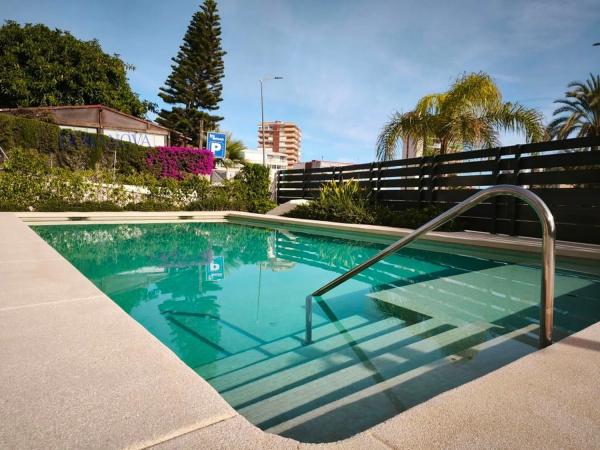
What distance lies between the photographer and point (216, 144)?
20.9 metres

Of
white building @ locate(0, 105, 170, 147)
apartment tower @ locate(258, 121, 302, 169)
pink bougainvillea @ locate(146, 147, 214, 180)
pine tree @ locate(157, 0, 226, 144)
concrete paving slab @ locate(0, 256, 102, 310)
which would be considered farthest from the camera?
apartment tower @ locate(258, 121, 302, 169)

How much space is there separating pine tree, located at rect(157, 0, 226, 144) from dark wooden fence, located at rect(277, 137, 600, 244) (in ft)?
57.6

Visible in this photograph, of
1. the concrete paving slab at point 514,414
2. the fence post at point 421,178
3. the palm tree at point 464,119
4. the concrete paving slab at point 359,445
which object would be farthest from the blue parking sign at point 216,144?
the concrete paving slab at point 359,445

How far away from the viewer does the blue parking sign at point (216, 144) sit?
813 inches

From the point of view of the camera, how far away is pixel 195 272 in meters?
4.82

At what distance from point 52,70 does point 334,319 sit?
88.5 feet

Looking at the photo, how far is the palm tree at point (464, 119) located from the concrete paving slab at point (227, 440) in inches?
404

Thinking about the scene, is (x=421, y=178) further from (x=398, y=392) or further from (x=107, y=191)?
(x=107, y=191)

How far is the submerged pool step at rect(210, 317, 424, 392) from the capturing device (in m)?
2.08

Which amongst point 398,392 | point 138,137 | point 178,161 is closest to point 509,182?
point 398,392

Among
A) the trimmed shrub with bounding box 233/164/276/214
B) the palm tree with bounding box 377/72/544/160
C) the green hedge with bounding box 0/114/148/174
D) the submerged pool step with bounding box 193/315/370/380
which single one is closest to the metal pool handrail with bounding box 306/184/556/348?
the submerged pool step with bounding box 193/315/370/380

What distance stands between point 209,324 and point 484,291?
2752 millimetres

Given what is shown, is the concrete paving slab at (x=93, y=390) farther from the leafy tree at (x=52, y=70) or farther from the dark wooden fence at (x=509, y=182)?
the leafy tree at (x=52, y=70)

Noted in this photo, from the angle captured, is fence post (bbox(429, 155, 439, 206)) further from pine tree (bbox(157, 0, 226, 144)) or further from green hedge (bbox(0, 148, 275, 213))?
pine tree (bbox(157, 0, 226, 144))
